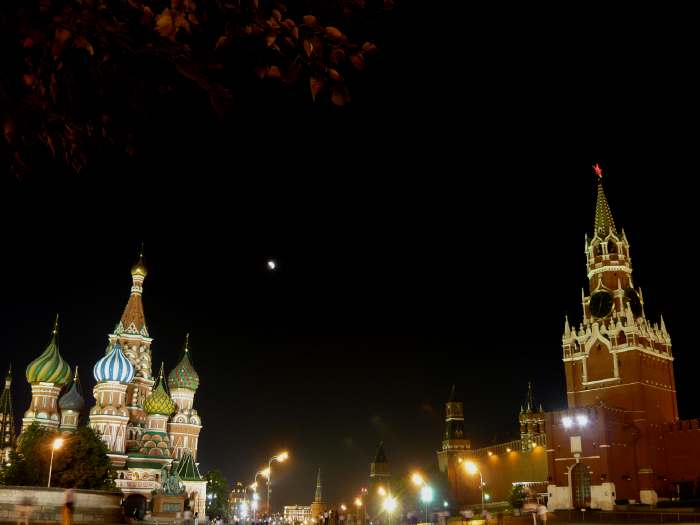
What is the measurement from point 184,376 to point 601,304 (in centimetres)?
4497

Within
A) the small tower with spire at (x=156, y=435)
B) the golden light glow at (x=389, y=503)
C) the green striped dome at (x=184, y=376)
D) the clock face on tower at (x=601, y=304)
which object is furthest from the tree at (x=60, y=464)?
the clock face on tower at (x=601, y=304)

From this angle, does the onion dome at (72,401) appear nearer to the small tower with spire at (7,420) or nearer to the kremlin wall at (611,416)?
the small tower with spire at (7,420)

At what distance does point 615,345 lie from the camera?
59.9 meters

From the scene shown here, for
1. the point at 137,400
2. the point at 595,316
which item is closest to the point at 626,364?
the point at 595,316

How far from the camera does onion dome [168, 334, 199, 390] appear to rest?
76.8m

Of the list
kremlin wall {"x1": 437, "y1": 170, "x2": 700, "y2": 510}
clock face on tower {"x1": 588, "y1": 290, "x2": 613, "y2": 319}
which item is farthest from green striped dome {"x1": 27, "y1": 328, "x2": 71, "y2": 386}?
clock face on tower {"x1": 588, "y1": 290, "x2": 613, "y2": 319}

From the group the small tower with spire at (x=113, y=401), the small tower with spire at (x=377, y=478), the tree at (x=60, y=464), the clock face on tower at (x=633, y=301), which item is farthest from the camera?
the small tower with spire at (x=377, y=478)

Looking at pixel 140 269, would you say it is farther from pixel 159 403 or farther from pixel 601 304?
pixel 601 304

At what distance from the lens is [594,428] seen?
52.1 meters

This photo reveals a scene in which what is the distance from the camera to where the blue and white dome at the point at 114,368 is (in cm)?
6462

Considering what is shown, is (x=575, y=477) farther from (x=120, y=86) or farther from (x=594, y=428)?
(x=120, y=86)

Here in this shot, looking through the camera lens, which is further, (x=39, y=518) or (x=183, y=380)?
(x=183, y=380)

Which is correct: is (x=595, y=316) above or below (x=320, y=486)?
above

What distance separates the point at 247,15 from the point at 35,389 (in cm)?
6915
